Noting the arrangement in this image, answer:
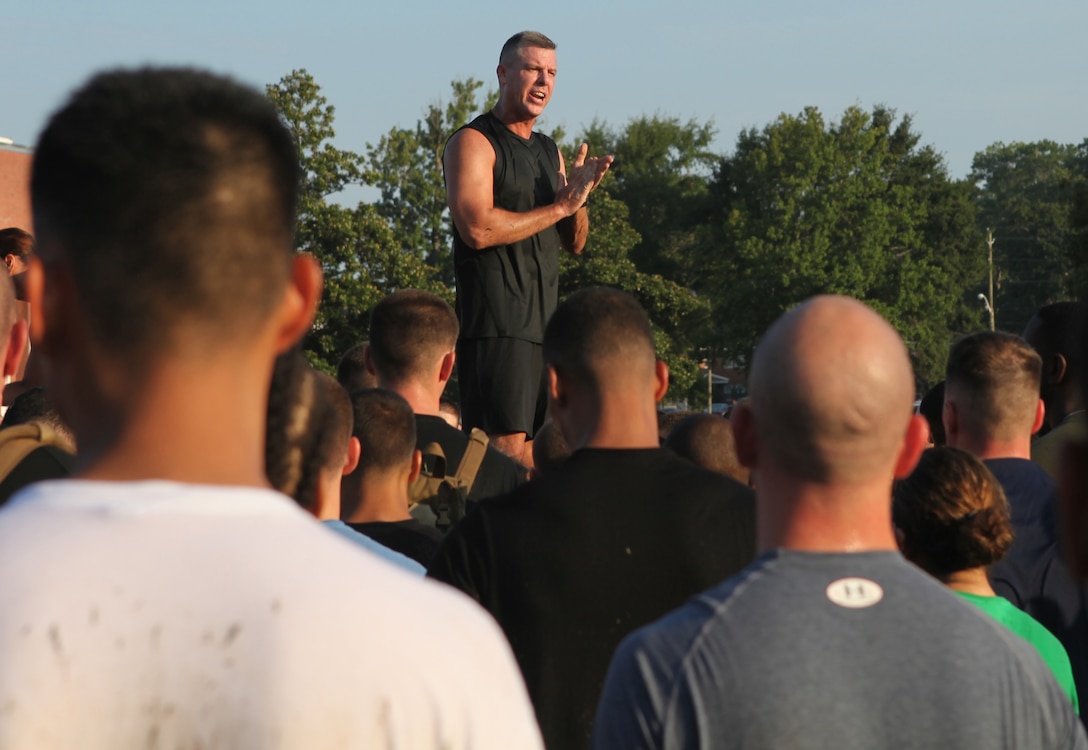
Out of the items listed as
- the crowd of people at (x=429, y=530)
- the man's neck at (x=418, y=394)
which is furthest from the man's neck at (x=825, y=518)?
the man's neck at (x=418, y=394)

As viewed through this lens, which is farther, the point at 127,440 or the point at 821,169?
the point at 821,169

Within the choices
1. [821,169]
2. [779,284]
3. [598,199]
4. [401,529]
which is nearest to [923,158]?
[821,169]

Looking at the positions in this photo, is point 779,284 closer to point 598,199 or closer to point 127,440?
point 598,199

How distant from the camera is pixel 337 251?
155 ft

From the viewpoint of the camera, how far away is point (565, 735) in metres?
3.62

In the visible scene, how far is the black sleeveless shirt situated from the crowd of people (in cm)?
231

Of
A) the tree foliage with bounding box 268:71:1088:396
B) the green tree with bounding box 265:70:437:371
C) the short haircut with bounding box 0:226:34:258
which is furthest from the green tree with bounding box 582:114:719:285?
the short haircut with bounding box 0:226:34:258

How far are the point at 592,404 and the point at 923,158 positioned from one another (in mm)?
82250

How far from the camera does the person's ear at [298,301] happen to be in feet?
5.79

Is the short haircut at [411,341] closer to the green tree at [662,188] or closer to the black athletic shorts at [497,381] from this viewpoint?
the black athletic shorts at [497,381]

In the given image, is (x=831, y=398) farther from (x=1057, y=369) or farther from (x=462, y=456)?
(x=1057, y=369)

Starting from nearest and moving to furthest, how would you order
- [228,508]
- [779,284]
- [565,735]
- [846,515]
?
[228,508], [846,515], [565,735], [779,284]

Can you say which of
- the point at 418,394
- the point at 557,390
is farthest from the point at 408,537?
the point at 418,394

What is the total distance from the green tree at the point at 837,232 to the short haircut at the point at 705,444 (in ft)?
233
